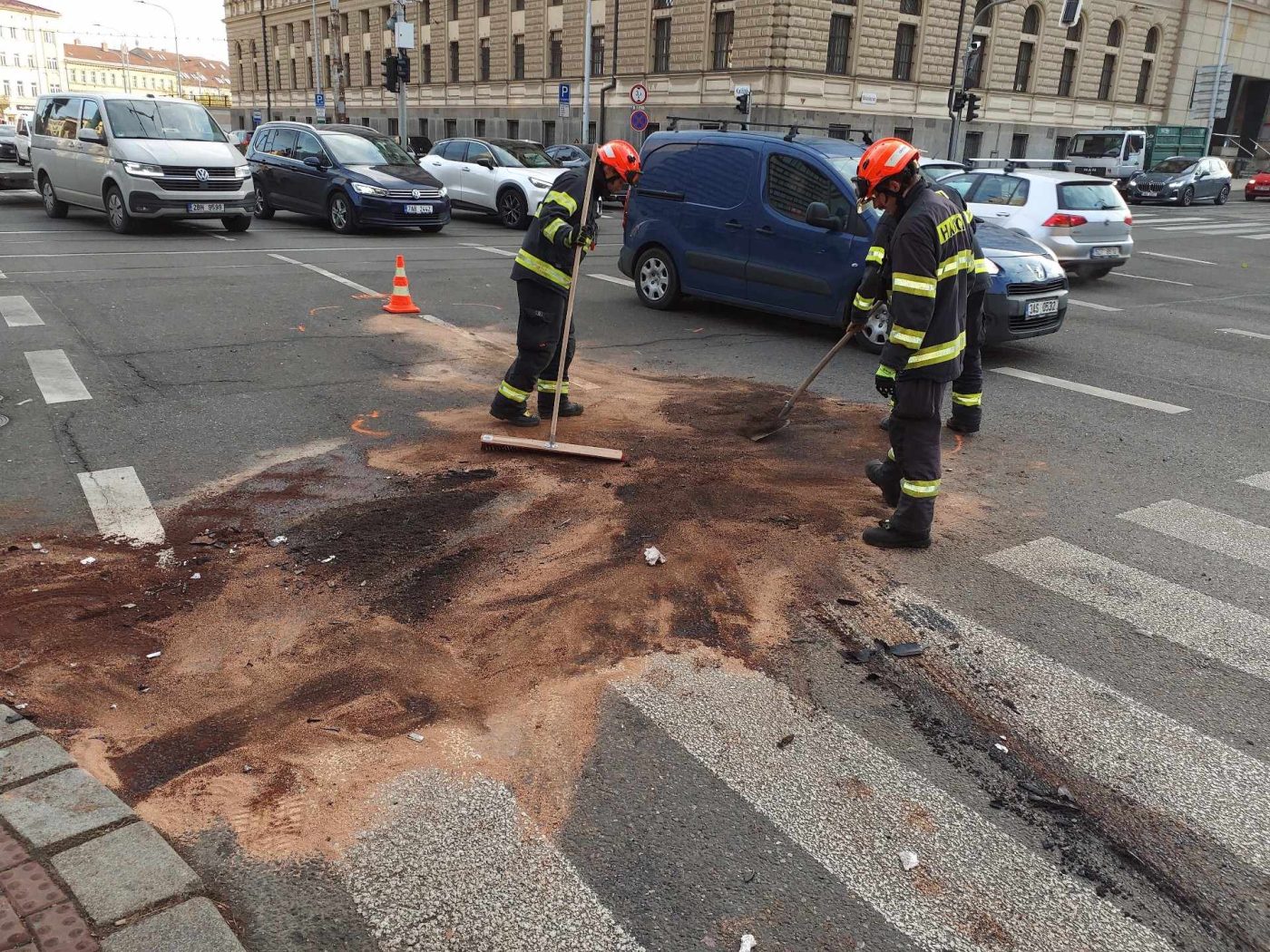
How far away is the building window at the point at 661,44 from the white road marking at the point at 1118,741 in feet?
133

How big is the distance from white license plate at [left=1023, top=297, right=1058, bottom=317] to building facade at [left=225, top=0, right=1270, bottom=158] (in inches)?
1138

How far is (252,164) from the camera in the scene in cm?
1928

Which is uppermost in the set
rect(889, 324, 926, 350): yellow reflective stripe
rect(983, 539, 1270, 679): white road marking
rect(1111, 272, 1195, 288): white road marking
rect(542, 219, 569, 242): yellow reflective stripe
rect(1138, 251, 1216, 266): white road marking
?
rect(542, 219, 569, 242): yellow reflective stripe

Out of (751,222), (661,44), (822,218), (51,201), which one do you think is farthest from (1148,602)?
(661,44)

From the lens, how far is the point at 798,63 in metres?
36.5

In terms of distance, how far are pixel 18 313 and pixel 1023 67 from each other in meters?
46.1

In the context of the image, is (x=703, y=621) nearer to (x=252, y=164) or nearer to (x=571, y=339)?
(x=571, y=339)

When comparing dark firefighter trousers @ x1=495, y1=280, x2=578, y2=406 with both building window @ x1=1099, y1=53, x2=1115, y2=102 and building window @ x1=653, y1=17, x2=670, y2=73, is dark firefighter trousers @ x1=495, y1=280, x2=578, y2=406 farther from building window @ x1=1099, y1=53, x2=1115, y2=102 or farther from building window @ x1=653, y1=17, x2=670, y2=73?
building window @ x1=1099, y1=53, x2=1115, y2=102

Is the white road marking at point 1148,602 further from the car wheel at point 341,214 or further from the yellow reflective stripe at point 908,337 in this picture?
the car wheel at point 341,214

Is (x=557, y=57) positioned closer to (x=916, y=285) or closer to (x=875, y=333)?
(x=875, y=333)

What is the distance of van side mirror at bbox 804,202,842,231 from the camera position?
29.7 feet

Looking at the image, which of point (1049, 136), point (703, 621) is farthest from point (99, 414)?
point (1049, 136)

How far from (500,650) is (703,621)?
0.86m

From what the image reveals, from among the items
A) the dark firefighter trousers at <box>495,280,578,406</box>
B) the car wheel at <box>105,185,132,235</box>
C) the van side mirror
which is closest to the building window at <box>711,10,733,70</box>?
the car wheel at <box>105,185,132,235</box>
